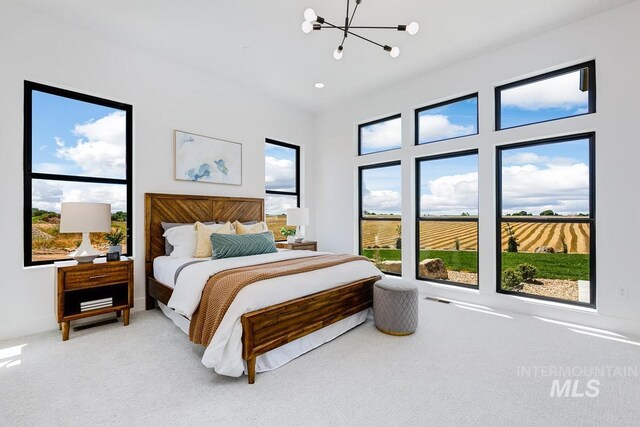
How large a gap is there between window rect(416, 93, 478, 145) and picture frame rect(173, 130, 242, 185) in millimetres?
2828

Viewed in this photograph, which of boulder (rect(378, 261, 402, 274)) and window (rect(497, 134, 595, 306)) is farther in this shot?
boulder (rect(378, 261, 402, 274))

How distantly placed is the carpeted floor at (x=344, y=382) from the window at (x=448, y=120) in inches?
103

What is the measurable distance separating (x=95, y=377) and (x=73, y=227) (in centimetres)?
141

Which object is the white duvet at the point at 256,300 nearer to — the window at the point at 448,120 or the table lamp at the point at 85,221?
the table lamp at the point at 85,221

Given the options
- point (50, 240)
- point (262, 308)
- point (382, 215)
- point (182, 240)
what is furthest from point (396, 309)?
point (50, 240)

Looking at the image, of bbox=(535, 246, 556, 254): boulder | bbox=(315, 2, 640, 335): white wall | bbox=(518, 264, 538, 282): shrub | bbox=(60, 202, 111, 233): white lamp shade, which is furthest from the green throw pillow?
bbox=(535, 246, 556, 254): boulder

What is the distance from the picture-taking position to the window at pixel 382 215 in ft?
15.6

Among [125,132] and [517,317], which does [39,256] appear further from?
[517,317]

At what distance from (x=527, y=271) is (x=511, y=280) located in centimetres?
21

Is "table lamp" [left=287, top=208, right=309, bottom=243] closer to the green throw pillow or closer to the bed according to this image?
the bed

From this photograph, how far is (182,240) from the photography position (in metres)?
3.47

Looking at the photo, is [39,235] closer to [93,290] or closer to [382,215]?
[93,290]

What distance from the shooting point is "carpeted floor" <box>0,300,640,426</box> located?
1.71m

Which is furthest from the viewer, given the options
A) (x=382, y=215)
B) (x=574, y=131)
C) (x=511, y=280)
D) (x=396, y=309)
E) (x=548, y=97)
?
(x=382, y=215)
